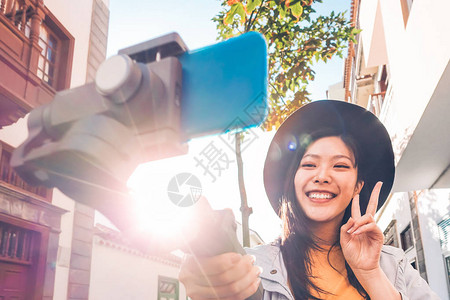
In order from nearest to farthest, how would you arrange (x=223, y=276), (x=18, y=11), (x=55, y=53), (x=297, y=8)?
1. (x=223, y=276)
2. (x=297, y=8)
3. (x=18, y=11)
4. (x=55, y=53)

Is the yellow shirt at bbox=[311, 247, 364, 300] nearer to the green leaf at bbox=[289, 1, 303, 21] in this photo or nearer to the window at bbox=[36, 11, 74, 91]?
the green leaf at bbox=[289, 1, 303, 21]

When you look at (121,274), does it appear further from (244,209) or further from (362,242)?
(362,242)

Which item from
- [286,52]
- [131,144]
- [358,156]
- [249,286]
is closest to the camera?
[131,144]

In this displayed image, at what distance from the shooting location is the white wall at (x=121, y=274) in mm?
11648

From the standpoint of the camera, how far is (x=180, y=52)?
85cm

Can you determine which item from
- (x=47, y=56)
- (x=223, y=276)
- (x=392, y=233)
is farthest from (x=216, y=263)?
(x=392, y=233)

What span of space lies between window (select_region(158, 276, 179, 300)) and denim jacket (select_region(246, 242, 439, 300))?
583 inches

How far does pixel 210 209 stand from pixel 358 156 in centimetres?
182

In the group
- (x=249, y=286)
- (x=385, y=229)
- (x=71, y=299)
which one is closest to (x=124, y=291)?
(x=71, y=299)

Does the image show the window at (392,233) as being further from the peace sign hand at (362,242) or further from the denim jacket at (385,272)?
the peace sign hand at (362,242)

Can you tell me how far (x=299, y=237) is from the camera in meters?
2.26

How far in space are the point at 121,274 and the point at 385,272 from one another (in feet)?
40.2

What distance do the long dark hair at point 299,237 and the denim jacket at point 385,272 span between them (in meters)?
0.06

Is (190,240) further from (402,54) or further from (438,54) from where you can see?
(402,54)
